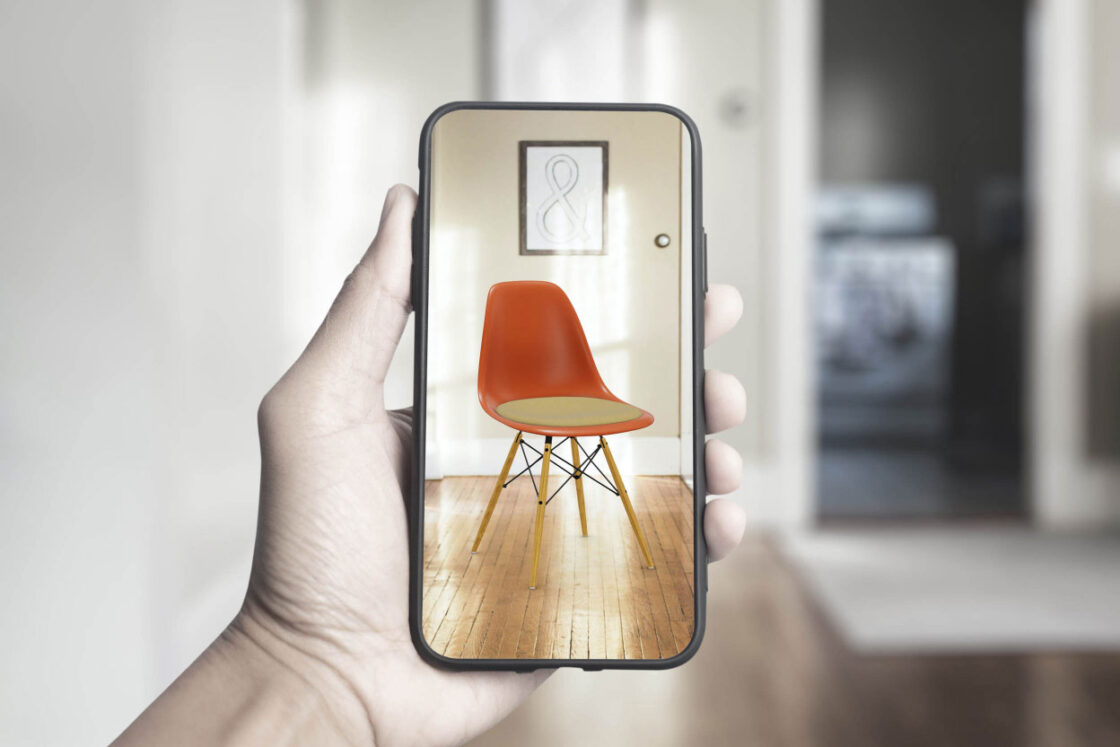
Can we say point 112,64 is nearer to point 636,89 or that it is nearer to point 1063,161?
point 636,89

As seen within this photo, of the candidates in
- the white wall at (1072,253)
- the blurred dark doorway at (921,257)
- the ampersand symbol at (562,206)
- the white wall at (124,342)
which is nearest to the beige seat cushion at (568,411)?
the ampersand symbol at (562,206)

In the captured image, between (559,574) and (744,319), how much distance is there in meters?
1.65

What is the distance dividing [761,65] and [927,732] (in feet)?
5.23

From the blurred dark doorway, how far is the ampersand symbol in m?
1.70

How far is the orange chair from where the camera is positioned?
1.61 feet

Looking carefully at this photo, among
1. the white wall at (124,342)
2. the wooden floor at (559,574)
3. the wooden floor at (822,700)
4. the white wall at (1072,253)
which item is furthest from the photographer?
the white wall at (1072,253)

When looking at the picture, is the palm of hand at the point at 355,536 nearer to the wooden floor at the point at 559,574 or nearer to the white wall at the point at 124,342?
the wooden floor at the point at 559,574

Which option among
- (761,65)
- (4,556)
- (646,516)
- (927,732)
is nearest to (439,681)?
(646,516)

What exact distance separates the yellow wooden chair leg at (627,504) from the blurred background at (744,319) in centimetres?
64

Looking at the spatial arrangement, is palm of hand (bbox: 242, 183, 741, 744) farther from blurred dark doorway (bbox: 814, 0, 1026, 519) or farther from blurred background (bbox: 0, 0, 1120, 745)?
blurred dark doorway (bbox: 814, 0, 1026, 519)

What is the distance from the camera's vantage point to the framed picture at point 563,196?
494 mm

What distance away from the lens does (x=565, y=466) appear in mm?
488

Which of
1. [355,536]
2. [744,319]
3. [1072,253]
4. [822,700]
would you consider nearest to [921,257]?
[1072,253]

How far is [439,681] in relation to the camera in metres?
0.50
